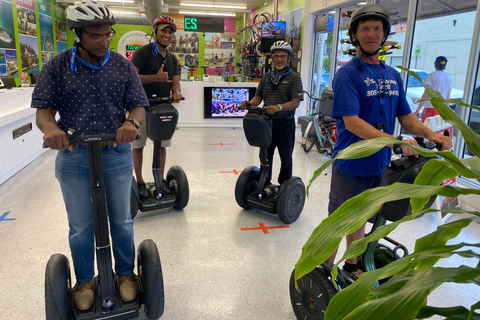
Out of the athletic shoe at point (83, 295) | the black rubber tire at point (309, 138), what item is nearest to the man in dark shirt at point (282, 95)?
the athletic shoe at point (83, 295)

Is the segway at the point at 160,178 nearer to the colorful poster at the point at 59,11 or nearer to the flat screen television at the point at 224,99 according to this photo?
the flat screen television at the point at 224,99

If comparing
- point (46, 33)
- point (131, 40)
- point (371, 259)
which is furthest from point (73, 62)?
point (131, 40)

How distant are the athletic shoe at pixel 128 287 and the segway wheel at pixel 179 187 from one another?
152cm

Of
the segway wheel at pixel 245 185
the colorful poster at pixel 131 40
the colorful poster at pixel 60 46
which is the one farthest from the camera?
the colorful poster at pixel 131 40

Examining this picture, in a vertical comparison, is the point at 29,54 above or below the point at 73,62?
above

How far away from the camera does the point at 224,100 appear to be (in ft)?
27.8

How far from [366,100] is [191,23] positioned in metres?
11.6

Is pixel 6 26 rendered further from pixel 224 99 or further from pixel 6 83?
pixel 224 99

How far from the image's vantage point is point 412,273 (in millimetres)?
602

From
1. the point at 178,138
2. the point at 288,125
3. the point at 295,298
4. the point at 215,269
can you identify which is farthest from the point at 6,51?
the point at 295,298

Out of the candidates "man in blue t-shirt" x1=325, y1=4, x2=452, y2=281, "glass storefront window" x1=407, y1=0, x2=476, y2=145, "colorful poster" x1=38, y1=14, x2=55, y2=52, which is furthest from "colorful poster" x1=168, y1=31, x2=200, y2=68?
"man in blue t-shirt" x1=325, y1=4, x2=452, y2=281

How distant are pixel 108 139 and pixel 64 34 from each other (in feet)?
45.0

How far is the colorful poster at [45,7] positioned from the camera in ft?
34.6

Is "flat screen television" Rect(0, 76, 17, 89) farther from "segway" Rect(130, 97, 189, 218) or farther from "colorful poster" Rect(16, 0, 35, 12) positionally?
"colorful poster" Rect(16, 0, 35, 12)
